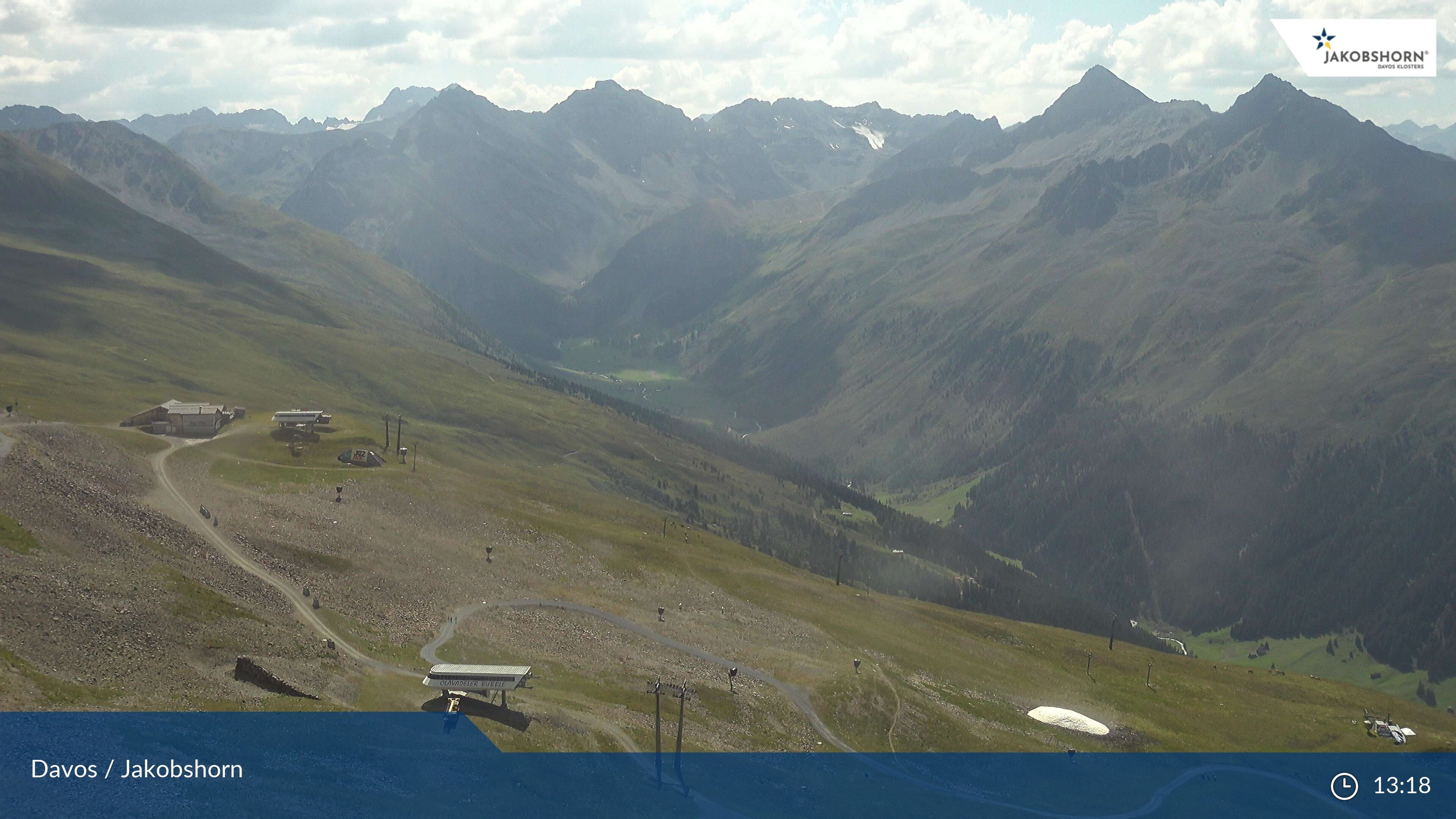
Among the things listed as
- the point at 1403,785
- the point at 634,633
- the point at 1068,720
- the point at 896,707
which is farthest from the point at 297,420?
the point at 1403,785

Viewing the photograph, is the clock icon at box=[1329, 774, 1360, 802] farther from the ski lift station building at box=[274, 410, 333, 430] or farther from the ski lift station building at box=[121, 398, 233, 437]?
the ski lift station building at box=[121, 398, 233, 437]

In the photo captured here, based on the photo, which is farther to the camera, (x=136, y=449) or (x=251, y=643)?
(x=136, y=449)

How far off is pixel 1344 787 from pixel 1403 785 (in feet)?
39.3

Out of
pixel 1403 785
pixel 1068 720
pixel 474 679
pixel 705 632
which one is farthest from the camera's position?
pixel 1403 785

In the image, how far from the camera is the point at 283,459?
153 meters

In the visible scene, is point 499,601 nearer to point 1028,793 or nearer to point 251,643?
point 251,643

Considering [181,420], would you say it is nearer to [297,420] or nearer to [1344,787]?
[297,420]

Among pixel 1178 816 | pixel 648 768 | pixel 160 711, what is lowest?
pixel 1178 816

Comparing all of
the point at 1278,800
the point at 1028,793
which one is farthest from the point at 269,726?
the point at 1278,800

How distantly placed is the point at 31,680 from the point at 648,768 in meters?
41.3

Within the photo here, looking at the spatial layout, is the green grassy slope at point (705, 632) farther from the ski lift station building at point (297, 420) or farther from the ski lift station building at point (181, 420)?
the ski lift station building at point (181, 420)
